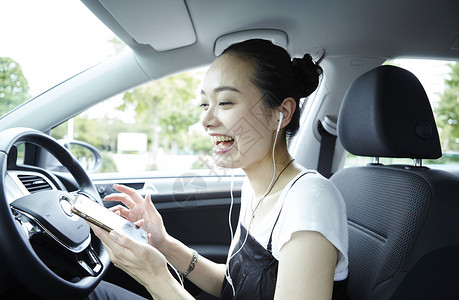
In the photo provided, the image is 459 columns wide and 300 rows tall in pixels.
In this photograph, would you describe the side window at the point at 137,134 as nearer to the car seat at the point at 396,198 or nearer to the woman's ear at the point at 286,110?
the woman's ear at the point at 286,110

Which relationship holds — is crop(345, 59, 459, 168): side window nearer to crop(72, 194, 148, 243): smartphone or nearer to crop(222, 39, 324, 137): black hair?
crop(222, 39, 324, 137): black hair

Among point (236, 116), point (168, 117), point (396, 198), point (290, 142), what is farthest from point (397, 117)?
point (168, 117)

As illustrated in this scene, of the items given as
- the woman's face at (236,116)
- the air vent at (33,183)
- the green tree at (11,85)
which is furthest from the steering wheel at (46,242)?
the woman's face at (236,116)

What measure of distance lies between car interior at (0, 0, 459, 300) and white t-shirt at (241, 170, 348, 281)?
0.31 meters

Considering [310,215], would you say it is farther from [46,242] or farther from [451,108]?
[451,108]

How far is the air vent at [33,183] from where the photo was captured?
4.40 ft

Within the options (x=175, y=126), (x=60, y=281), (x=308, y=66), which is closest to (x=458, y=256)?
(x=308, y=66)

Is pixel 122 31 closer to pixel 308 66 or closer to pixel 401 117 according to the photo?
pixel 308 66

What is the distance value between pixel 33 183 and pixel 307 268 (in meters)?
1.02

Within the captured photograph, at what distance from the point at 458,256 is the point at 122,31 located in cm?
153

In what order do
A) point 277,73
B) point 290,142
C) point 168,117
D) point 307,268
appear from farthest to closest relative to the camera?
point 168,117 < point 290,142 < point 277,73 < point 307,268

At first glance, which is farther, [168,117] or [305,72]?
[168,117]

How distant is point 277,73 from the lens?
1285mm

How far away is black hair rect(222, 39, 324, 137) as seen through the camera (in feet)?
4.13
